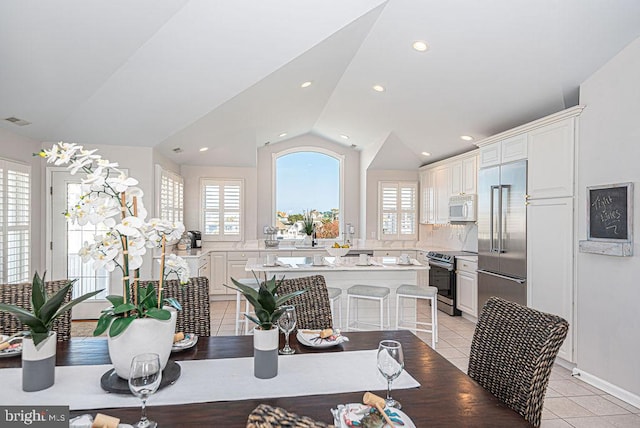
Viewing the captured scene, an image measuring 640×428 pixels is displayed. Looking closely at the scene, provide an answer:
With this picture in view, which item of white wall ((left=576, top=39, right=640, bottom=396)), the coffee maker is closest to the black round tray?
white wall ((left=576, top=39, right=640, bottom=396))

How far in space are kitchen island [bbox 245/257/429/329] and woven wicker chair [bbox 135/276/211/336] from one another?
1.74 m

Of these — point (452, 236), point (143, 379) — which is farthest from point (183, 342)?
point (452, 236)

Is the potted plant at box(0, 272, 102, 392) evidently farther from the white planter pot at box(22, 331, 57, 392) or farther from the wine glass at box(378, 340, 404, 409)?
the wine glass at box(378, 340, 404, 409)

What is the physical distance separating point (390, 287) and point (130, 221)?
347cm

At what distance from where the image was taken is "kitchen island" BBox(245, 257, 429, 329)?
13.3 ft

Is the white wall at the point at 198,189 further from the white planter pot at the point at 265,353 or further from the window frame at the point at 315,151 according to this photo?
the white planter pot at the point at 265,353

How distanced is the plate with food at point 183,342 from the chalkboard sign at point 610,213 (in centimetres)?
308

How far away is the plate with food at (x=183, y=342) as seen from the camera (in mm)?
1785

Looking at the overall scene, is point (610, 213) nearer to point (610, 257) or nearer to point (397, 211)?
point (610, 257)

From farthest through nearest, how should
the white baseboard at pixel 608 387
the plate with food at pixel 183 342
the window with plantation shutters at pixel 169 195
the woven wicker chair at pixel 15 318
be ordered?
the window with plantation shutters at pixel 169 195 < the white baseboard at pixel 608 387 < the woven wicker chair at pixel 15 318 < the plate with food at pixel 183 342

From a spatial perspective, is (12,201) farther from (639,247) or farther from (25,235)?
(639,247)

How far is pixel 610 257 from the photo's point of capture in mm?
3061

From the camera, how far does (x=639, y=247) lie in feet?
9.27

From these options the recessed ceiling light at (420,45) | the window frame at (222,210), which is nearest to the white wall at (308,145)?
the window frame at (222,210)
